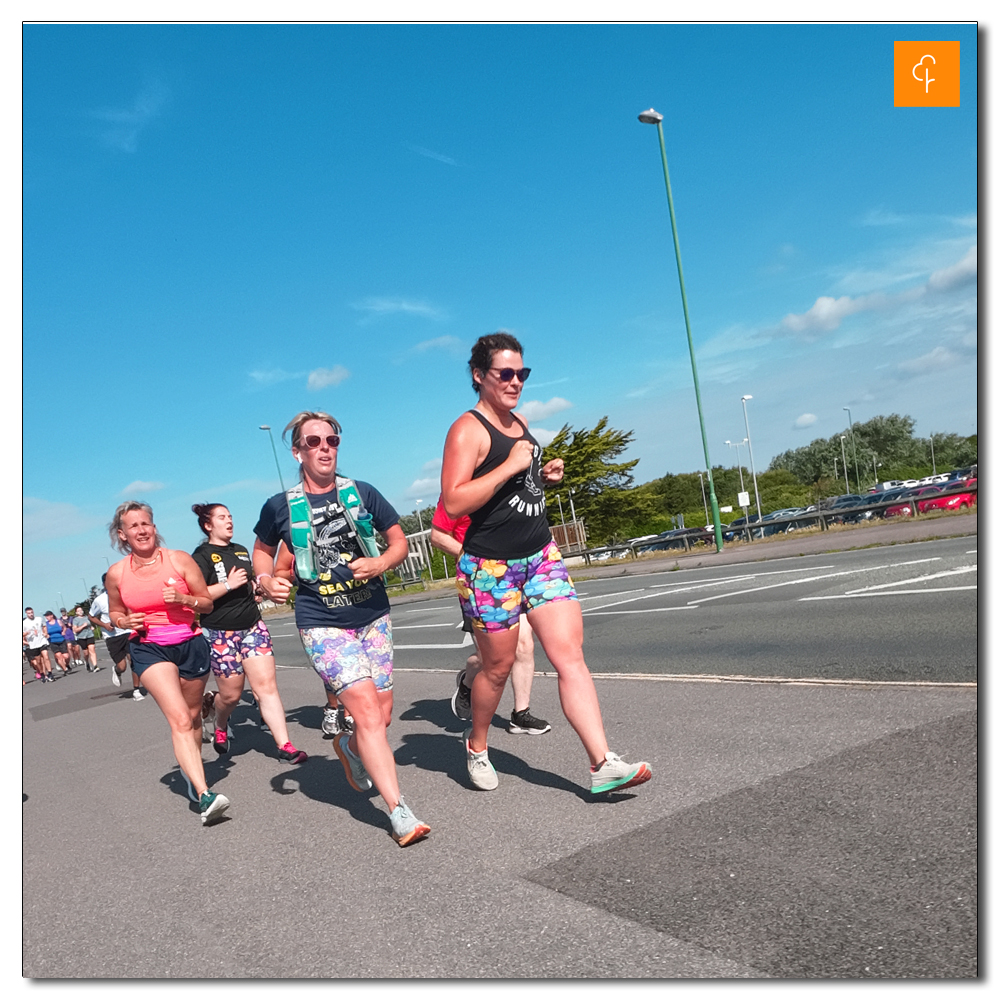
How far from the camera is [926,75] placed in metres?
2.63

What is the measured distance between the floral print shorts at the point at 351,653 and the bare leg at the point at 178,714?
3.90 feet

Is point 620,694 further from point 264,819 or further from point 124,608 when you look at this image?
point 124,608

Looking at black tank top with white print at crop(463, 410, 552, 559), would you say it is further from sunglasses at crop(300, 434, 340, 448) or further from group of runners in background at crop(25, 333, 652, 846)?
sunglasses at crop(300, 434, 340, 448)

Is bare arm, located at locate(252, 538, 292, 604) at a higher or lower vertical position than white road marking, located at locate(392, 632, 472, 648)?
higher

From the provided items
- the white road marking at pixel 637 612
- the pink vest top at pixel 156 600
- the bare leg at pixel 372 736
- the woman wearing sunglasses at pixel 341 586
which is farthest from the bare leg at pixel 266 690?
the white road marking at pixel 637 612

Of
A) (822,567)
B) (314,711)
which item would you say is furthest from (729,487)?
(314,711)

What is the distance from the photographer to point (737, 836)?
135 inches

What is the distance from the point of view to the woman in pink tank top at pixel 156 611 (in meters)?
5.29

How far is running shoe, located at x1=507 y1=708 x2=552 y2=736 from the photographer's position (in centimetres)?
600

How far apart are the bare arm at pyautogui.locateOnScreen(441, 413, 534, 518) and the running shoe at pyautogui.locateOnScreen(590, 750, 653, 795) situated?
4.28 ft

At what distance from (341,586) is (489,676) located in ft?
2.83

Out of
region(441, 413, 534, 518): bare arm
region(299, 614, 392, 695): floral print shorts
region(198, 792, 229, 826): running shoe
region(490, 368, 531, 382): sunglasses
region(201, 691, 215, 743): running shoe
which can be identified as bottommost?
region(201, 691, 215, 743): running shoe

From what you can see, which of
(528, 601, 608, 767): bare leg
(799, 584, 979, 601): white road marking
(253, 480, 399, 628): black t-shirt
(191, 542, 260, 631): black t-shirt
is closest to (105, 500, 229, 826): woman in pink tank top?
(253, 480, 399, 628): black t-shirt
